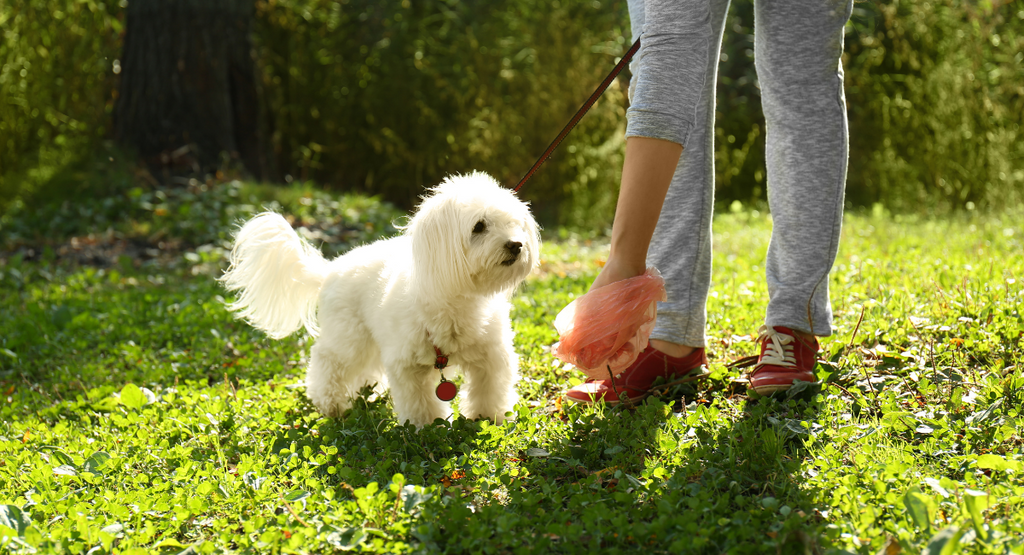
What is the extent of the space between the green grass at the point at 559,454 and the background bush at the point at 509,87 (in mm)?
4824

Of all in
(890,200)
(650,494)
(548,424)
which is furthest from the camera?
(890,200)

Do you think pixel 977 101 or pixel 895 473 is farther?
pixel 977 101

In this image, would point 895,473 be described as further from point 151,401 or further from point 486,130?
point 486,130

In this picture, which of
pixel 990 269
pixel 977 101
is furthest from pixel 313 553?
pixel 977 101

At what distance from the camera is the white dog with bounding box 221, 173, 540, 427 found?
104 inches

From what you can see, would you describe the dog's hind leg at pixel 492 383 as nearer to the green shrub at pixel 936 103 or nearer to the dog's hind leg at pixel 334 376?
the dog's hind leg at pixel 334 376

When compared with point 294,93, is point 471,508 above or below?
below

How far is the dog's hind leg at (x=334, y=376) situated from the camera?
3.10m

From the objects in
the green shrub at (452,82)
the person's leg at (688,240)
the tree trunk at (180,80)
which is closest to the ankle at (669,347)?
the person's leg at (688,240)

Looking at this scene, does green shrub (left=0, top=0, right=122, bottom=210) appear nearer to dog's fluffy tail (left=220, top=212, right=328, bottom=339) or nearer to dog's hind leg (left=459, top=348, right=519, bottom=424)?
dog's fluffy tail (left=220, top=212, right=328, bottom=339)

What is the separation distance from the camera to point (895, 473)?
1938 millimetres

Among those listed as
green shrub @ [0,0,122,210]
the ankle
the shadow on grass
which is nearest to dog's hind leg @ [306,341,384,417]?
the shadow on grass

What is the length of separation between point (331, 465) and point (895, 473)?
5.45ft

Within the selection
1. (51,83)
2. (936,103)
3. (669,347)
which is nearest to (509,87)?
(936,103)
